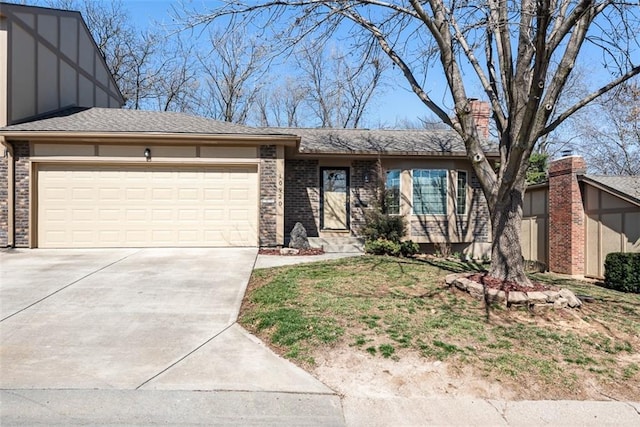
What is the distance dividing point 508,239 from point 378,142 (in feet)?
27.4

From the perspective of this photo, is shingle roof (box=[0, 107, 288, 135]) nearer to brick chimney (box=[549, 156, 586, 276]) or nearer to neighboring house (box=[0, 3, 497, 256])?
neighboring house (box=[0, 3, 497, 256])

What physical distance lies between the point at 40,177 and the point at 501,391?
1157 cm

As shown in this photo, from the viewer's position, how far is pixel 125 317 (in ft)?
19.1

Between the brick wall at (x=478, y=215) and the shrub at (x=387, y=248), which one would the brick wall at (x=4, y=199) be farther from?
the brick wall at (x=478, y=215)

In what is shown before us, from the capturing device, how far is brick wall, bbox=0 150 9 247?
35.0ft

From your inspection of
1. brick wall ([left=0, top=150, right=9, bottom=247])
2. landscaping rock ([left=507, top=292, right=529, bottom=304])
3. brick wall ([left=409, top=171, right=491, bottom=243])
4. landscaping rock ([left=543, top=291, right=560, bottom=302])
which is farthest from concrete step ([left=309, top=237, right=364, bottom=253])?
brick wall ([left=0, top=150, right=9, bottom=247])

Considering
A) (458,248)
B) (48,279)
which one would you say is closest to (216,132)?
(48,279)

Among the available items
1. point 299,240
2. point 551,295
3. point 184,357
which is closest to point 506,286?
point 551,295

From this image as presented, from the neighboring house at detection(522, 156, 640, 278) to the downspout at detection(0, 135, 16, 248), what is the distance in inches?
648

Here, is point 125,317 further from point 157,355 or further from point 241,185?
point 241,185

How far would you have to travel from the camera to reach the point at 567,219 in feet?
49.0

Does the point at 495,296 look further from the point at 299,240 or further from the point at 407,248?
the point at 299,240

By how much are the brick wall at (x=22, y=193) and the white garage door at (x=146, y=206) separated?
11.8 inches

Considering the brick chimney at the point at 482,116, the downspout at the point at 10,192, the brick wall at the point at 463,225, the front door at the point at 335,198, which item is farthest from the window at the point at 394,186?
the downspout at the point at 10,192
